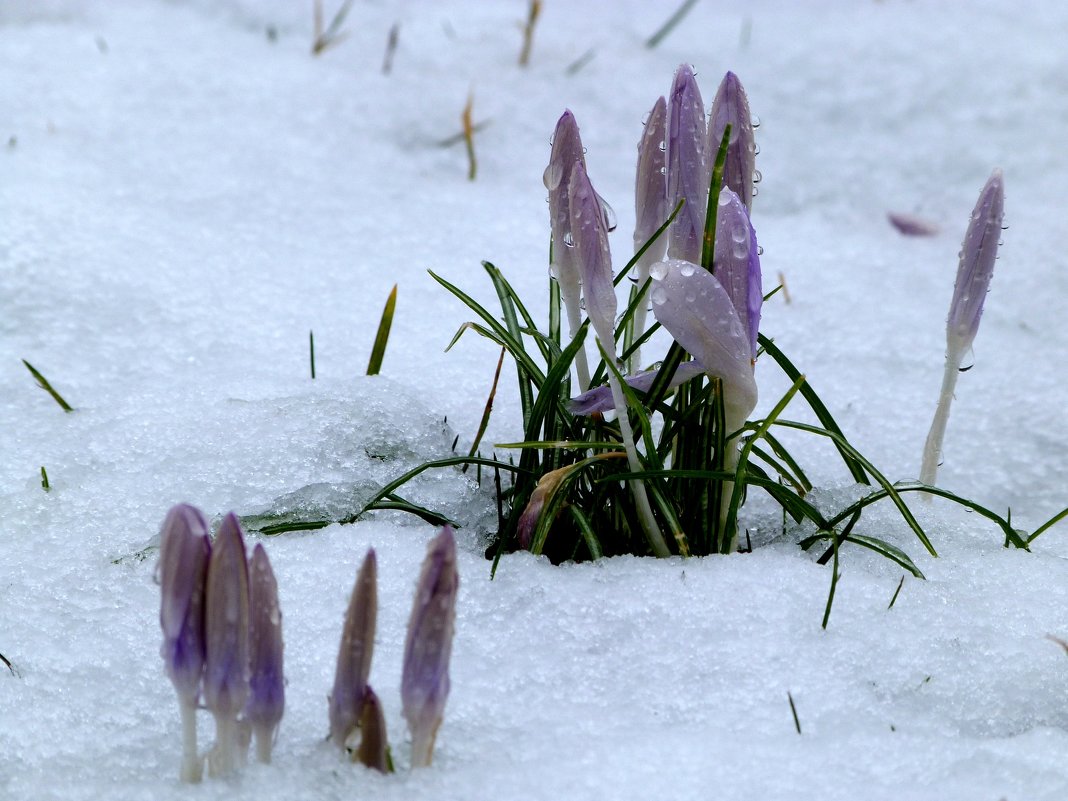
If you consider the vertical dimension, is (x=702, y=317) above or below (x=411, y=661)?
above

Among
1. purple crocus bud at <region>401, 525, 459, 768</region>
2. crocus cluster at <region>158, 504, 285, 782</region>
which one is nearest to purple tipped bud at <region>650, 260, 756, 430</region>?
purple crocus bud at <region>401, 525, 459, 768</region>

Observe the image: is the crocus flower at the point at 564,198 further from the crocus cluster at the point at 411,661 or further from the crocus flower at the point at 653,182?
the crocus cluster at the point at 411,661

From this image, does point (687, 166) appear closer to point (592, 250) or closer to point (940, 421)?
point (592, 250)

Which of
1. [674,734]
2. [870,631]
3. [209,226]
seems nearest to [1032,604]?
[870,631]

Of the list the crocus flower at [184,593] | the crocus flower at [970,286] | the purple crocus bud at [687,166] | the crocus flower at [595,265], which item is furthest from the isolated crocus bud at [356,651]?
the crocus flower at [970,286]

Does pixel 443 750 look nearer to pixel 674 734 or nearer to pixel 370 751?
pixel 370 751

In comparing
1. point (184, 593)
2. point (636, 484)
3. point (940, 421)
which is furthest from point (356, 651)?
point (940, 421)

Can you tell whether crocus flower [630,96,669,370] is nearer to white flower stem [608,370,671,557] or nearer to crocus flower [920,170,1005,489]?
white flower stem [608,370,671,557]
